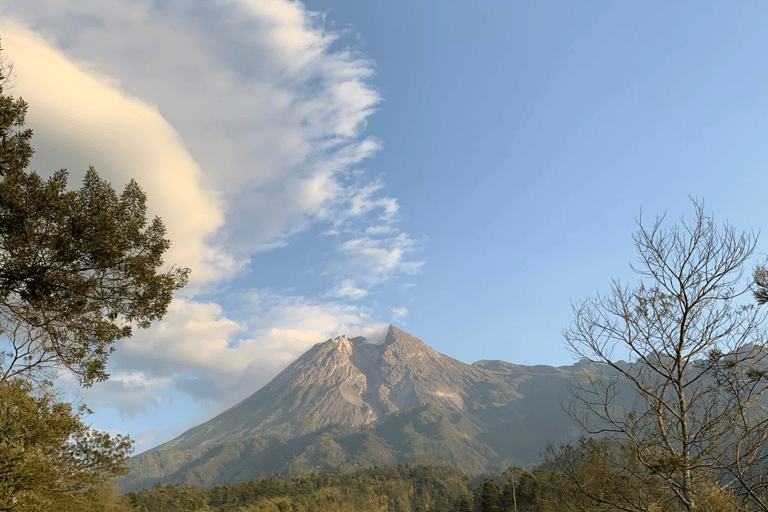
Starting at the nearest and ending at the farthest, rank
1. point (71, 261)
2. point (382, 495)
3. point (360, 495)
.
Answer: point (71, 261), point (360, 495), point (382, 495)

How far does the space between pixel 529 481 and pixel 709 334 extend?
2488 inches

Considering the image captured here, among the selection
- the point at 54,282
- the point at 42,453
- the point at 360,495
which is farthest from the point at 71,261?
the point at 360,495

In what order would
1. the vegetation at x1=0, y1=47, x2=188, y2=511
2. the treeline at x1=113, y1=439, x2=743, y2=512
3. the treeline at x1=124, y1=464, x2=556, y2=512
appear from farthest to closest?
the treeline at x1=124, y1=464, x2=556, y2=512 → the treeline at x1=113, y1=439, x2=743, y2=512 → the vegetation at x1=0, y1=47, x2=188, y2=511

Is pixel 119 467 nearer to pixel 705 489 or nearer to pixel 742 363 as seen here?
pixel 705 489

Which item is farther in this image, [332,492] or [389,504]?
[389,504]

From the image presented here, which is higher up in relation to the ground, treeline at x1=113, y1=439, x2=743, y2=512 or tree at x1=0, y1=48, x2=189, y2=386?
tree at x1=0, y1=48, x2=189, y2=386

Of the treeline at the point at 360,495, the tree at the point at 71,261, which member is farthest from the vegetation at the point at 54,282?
the treeline at the point at 360,495

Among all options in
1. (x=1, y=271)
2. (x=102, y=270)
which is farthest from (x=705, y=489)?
(x=1, y=271)

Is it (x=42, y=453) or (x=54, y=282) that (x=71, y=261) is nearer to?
(x=54, y=282)

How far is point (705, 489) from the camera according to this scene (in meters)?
8.27

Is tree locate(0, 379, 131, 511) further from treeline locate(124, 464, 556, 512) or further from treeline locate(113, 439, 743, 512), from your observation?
treeline locate(124, 464, 556, 512)

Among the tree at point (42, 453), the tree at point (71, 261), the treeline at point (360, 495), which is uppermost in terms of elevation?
the tree at point (71, 261)

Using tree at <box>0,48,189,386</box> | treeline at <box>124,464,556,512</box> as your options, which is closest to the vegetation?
tree at <box>0,48,189,386</box>

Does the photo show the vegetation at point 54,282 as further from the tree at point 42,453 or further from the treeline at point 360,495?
the treeline at point 360,495
